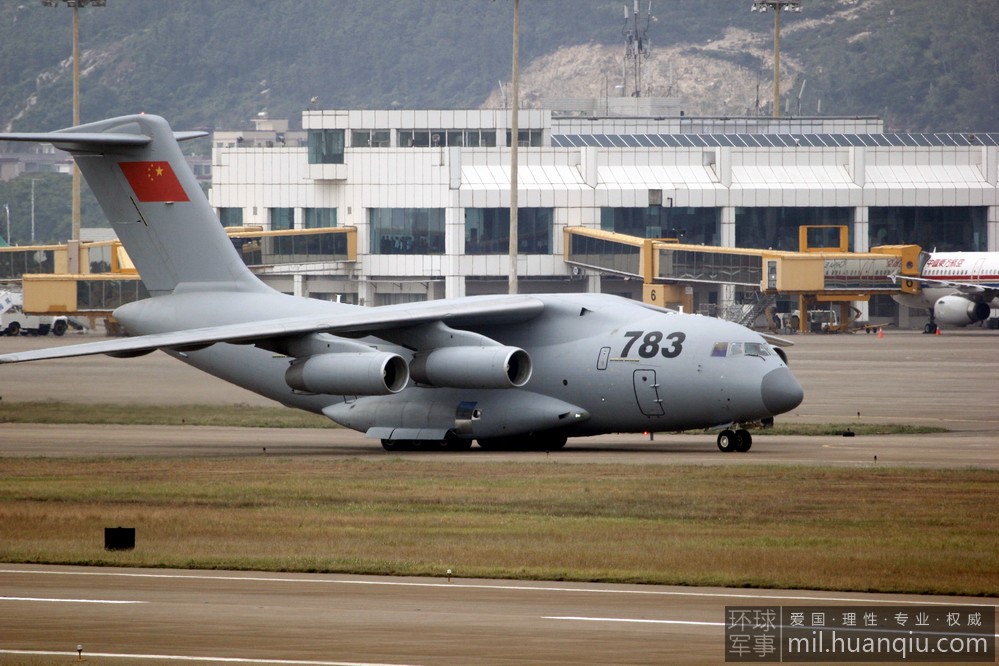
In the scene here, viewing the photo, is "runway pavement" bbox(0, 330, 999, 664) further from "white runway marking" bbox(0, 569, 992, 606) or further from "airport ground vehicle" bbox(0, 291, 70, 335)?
"airport ground vehicle" bbox(0, 291, 70, 335)

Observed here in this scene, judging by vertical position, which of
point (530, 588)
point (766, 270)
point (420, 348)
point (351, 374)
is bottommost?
point (530, 588)

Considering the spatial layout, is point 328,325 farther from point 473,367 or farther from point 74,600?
point 74,600

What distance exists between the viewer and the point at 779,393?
31.7m

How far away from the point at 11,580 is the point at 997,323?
7680 centimetres

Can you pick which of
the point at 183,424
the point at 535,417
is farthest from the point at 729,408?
the point at 183,424

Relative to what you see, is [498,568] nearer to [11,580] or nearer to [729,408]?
[11,580]

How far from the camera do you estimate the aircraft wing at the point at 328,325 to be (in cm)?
3003

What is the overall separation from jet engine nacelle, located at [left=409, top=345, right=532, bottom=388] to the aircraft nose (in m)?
4.54

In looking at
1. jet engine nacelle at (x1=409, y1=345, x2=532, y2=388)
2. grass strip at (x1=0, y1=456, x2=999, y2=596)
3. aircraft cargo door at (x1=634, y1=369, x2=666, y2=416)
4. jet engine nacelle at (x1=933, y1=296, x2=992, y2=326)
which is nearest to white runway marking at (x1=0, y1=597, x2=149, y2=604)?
grass strip at (x1=0, y1=456, x2=999, y2=596)

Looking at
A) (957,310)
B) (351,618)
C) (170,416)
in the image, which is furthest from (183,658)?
(957,310)

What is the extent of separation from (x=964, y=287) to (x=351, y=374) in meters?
56.5

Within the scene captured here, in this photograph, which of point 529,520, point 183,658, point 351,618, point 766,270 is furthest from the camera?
point 766,270

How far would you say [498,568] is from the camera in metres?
18.0

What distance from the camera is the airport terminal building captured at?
91.6m
